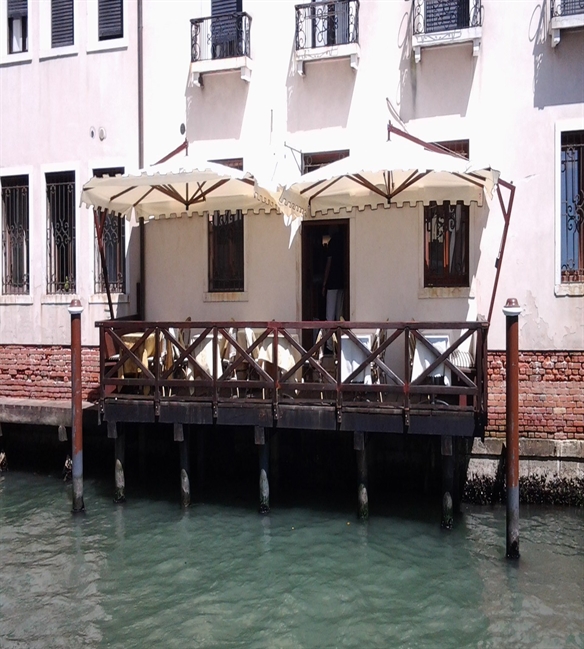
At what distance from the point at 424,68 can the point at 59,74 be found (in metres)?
5.71

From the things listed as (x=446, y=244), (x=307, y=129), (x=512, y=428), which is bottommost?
(x=512, y=428)

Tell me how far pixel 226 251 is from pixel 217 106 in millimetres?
2126

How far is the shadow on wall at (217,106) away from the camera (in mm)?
10609

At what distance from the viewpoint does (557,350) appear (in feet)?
30.5

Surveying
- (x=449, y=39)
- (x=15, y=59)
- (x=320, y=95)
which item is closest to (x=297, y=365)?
(x=320, y=95)

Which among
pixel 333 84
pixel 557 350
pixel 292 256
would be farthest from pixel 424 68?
pixel 557 350

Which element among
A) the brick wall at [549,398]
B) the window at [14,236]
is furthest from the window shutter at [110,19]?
the brick wall at [549,398]

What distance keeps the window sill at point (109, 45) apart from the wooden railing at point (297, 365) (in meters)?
4.55

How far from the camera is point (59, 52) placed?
451 inches

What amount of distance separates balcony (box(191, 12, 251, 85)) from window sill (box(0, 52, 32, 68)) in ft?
9.50

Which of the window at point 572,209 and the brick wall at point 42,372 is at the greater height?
the window at point 572,209

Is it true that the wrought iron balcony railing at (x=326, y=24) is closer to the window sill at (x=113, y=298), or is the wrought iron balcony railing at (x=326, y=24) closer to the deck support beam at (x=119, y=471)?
the window sill at (x=113, y=298)

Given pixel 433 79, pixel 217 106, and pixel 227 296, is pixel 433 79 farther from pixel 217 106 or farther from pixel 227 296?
pixel 227 296

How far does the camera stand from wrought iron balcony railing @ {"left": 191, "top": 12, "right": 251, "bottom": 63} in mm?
10453
